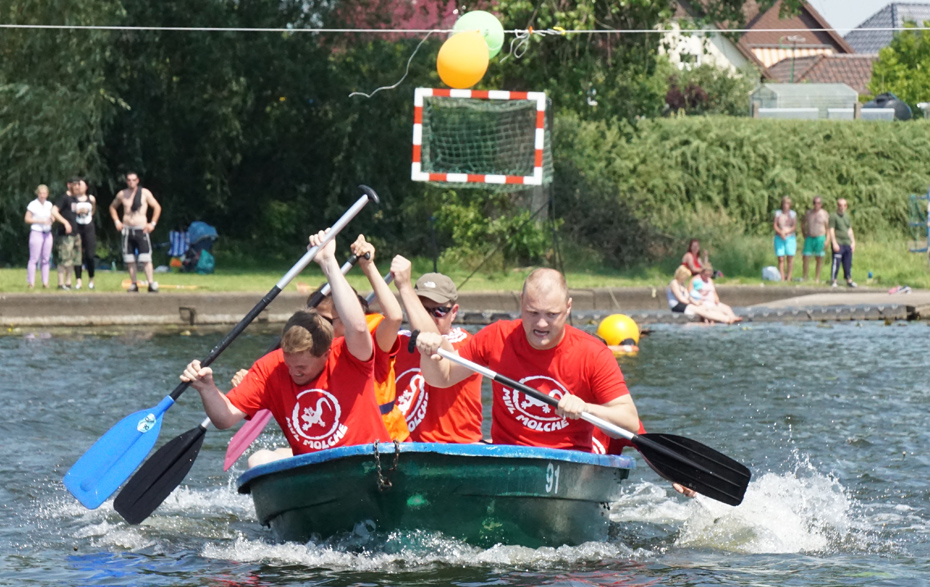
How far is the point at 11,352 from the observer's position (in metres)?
14.5

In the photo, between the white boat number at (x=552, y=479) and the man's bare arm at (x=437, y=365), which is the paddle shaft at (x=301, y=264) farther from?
the white boat number at (x=552, y=479)

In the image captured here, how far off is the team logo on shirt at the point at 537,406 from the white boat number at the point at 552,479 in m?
0.26

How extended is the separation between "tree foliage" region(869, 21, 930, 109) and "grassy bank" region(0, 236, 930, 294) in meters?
22.5

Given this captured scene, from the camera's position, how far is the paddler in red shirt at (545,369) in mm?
6422

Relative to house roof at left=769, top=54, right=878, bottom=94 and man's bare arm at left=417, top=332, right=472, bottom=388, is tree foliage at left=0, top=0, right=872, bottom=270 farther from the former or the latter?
house roof at left=769, top=54, right=878, bottom=94

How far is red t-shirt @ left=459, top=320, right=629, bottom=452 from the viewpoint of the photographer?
6.66m

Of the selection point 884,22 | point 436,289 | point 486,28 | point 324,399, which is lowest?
point 324,399

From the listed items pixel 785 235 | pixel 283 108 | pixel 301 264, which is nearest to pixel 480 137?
pixel 785 235

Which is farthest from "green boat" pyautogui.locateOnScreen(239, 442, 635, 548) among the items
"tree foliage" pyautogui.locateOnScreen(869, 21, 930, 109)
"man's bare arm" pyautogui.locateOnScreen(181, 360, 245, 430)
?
"tree foliage" pyautogui.locateOnScreen(869, 21, 930, 109)

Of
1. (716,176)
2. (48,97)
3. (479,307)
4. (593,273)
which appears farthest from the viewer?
(716,176)

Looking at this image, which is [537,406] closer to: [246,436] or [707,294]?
[246,436]

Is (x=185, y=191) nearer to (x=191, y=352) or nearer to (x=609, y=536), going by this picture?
(x=191, y=352)

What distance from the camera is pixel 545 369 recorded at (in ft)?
22.0

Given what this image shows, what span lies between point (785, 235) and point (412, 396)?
16183 mm
